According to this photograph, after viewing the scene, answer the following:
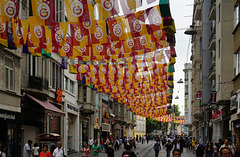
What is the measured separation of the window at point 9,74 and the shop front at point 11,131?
1456 millimetres

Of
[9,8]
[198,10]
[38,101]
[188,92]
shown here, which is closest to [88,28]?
[9,8]

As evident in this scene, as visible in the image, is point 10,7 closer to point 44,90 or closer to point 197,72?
point 44,90

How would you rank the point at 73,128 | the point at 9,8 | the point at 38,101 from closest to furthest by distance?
the point at 9,8, the point at 38,101, the point at 73,128

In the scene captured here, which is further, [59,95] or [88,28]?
[59,95]

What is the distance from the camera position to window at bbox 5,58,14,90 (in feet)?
78.2

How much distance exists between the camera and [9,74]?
79.3 feet

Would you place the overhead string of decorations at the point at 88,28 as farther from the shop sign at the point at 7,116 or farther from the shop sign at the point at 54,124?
the shop sign at the point at 54,124

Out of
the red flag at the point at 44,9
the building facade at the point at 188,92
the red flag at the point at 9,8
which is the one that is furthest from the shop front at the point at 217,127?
the building facade at the point at 188,92

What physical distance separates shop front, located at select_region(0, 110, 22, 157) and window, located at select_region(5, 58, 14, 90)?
4.78 ft

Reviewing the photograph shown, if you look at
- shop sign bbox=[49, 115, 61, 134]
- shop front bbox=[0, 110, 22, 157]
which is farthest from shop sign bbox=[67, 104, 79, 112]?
shop front bbox=[0, 110, 22, 157]

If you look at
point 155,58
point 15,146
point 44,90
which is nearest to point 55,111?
point 44,90

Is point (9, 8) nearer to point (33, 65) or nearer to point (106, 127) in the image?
point (33, 65)

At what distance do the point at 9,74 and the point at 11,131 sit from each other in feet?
10.2

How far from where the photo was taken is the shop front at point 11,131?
76.3ft
